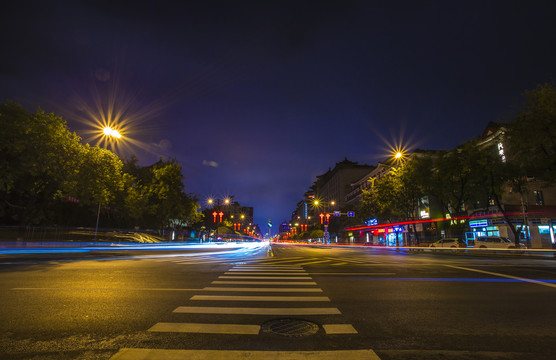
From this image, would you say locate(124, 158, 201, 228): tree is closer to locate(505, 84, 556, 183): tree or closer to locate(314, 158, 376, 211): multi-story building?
locate(505, 84, 556, 183): tree

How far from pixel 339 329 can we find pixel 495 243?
34.7 metres

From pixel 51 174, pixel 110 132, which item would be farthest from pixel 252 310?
pixel 51 174

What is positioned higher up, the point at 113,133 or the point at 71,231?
the point at 113,133

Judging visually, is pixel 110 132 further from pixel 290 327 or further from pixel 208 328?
pixel 290 327

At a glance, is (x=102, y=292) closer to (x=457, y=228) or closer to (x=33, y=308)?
(x=33, y=308)

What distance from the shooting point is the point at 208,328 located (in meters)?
4.58

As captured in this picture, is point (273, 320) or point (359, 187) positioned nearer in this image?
point (273, 320)

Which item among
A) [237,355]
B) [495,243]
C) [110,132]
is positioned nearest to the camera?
[237,355]

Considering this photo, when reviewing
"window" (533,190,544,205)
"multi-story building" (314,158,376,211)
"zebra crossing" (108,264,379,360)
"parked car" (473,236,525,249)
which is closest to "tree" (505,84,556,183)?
"parked car" (473,236,525,249)

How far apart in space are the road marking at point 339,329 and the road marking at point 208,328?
3.64 feet

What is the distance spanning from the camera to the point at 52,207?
35.4 m

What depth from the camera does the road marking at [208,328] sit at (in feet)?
14.6

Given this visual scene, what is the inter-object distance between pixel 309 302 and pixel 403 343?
2.65m

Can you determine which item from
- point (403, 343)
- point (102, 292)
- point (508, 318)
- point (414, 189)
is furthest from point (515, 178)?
point (102, 292)
